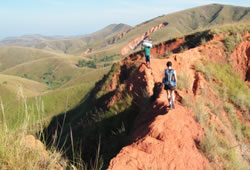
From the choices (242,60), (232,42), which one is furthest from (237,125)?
(232,42)

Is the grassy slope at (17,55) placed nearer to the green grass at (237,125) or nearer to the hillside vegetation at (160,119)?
the hillside vegetation at (160,119)

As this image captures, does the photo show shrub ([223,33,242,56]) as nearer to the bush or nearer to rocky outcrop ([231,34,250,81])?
rocky outcrop ([231,34,250,81])

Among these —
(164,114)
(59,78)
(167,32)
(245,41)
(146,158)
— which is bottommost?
(59,78)

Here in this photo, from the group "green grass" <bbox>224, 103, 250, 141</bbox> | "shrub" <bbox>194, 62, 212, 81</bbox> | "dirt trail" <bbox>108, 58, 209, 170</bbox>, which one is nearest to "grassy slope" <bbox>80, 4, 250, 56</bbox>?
"shrub" <bbox>194, 62, 212, 81</bbox>

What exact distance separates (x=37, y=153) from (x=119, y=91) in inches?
268

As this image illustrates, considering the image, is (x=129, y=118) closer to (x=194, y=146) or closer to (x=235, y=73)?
(x=194, y=146)

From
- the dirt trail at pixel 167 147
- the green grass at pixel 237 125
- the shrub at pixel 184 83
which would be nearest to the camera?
the dirt trail at pixel 167 147

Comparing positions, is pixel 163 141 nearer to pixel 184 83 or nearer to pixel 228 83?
pixel 184 83

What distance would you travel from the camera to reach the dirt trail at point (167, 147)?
10.9 ft

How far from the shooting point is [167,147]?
370cm

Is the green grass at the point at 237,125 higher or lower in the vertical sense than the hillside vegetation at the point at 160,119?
lower

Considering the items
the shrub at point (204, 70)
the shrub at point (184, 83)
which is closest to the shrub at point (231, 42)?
the shrub at point (204, 70)

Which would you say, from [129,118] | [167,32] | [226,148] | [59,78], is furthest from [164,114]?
[167,32]

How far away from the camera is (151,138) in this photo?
155 inches
